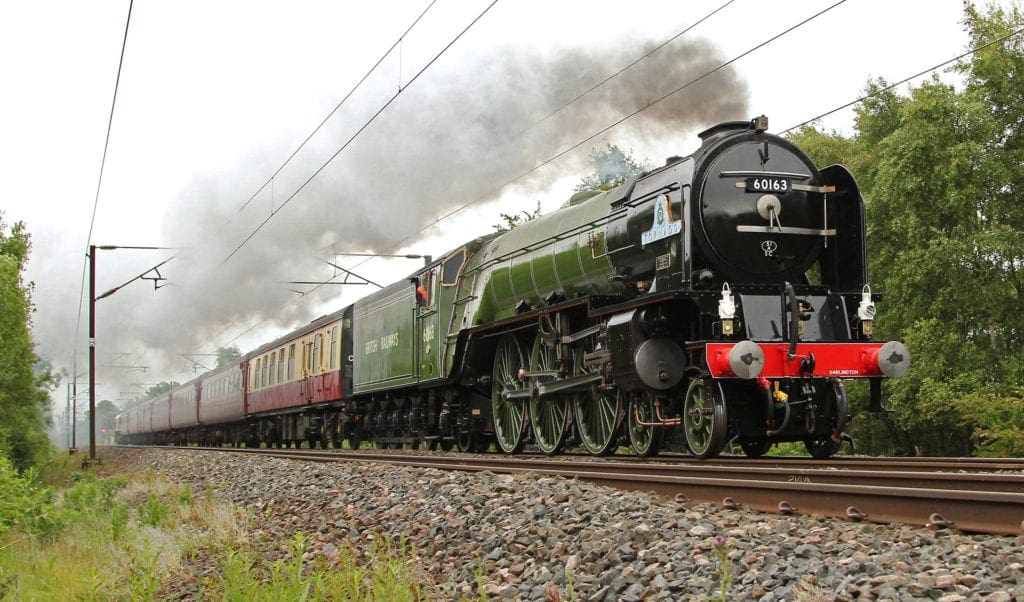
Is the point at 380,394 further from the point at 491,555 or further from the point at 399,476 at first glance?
the point at 491,555

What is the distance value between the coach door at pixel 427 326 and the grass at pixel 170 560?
4523 millimetres

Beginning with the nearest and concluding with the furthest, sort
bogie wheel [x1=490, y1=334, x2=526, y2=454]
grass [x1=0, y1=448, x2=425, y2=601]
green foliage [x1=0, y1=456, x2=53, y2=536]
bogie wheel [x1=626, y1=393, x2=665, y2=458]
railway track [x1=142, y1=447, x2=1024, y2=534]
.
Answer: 1. railway track [x1=142, y1=447, x2=1024, y2=534]
2. grass [x1=0, y1=448, x2=425, y2=601]
3. bogie wheel [x1=626, y1=393, x2=665, y2=458]
4. green foliage [x1=0, y1=456, x2=53, y2=536]
5. bogie wheel [x1=490, y1=334, x2=526, y2=454]

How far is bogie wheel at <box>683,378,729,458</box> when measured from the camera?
29.7ft

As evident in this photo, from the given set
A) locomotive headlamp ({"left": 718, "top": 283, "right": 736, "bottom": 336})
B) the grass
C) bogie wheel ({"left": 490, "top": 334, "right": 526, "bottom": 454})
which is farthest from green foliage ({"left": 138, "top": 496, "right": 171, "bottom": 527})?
locomotive headlamp ({"left": 718, "top": 283, "right": 736, "bottom": 336})

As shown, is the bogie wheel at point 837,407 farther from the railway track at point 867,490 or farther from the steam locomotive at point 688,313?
the railway track at point 867,490

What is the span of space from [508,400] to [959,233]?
16045 millimetres

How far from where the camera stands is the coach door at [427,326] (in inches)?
608

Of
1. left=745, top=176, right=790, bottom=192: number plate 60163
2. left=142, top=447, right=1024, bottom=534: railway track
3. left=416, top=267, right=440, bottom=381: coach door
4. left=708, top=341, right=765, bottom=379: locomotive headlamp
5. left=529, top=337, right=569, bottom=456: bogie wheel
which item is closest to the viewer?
left=142, top=447, right=1024, bottom=534: railway track

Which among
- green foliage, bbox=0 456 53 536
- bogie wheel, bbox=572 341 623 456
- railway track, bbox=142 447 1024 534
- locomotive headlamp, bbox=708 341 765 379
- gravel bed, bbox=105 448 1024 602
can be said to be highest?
locomotive headlamp, bbox=708 341 765 379

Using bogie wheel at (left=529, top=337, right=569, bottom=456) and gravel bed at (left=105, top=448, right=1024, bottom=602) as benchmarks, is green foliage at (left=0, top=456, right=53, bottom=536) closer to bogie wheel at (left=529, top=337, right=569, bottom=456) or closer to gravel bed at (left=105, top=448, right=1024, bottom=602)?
gravel bed at (left=105, top=448, right=1024, bottom=602)

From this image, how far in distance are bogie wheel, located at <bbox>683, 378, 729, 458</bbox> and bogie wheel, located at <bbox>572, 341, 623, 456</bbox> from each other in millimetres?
1061

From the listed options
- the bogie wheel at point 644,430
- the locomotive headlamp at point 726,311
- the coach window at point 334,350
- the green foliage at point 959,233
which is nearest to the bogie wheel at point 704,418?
the bogie wheel at point 644,430

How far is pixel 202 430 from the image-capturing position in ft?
126

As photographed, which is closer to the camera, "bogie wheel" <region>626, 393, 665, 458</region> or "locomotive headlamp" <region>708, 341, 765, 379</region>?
"locomotive headlamp" <region>708, 341, 765, 379</region>
